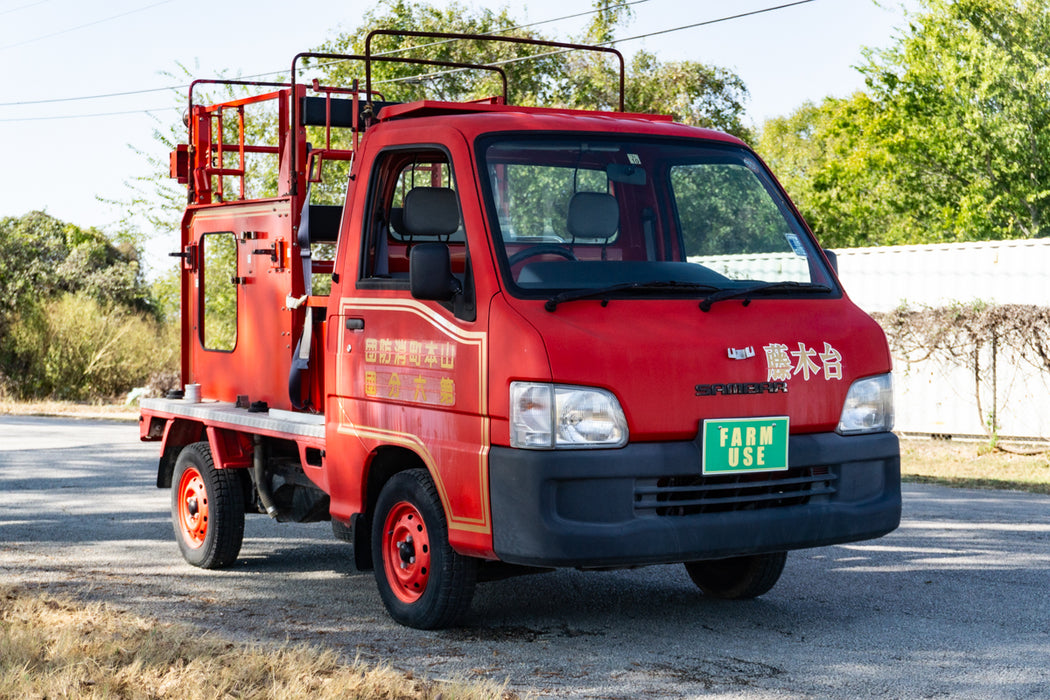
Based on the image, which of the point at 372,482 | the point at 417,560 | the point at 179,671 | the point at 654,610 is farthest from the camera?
the point at 654,610

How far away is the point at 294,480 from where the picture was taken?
770 cm

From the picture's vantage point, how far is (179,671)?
16.6 ft

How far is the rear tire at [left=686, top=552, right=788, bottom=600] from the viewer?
274 inches

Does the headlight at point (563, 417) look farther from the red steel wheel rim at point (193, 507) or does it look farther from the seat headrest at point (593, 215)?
the red steel wheel rim at point (193, 507)

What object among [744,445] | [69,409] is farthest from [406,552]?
[69,409]

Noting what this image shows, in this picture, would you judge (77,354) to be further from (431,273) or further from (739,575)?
(431,273)

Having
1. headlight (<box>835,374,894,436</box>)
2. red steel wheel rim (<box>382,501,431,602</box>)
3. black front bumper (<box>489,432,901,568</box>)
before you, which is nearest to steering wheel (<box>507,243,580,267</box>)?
black front bumper (<box>489,432,901,568</box>)

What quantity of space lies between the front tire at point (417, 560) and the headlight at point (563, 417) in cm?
77

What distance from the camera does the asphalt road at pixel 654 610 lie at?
5430 millimetres

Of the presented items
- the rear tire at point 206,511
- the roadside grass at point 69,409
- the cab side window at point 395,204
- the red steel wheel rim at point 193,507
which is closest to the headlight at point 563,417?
the cab side window at point 395,204

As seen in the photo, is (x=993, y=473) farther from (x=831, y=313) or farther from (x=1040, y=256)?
(x=831, y=313)

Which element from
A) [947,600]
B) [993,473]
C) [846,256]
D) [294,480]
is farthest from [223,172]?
[846,256]

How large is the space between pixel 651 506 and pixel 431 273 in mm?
1367

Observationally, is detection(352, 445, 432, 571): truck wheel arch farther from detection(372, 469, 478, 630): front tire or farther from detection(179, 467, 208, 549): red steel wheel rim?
detection(179, 467, 208, 549): red steel wheel rim
